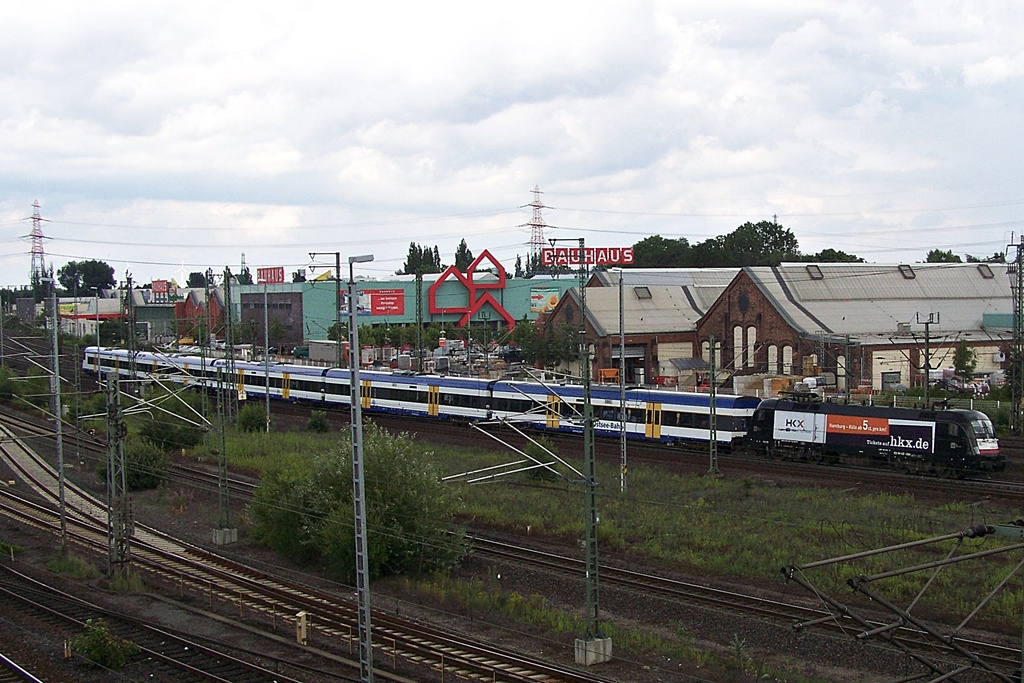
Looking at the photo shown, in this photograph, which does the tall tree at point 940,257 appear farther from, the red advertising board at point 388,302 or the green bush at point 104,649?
the green bush at point 104,649

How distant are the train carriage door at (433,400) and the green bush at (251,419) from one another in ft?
31.5

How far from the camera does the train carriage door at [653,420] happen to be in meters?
42.9

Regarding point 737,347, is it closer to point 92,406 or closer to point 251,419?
point 251,419

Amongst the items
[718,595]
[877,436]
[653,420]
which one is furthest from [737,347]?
[718,595]

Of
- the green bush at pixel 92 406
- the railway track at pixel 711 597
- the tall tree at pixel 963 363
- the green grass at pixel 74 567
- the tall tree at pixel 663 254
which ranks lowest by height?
the green grass at pixel 74 567

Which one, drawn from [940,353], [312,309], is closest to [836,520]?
[940,353]

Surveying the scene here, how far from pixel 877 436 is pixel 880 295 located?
39.0m

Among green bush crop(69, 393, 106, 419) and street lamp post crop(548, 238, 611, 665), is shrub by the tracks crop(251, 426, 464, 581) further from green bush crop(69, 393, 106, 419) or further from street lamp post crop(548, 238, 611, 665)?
green bush crop(69, 393, 106, 419)

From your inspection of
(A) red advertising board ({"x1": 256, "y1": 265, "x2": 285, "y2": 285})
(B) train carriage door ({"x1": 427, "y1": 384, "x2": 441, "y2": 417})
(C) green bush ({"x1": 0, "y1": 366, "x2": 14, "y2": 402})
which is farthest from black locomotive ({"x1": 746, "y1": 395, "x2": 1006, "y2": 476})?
(A) red advertising board ({"x1": 256, "y1": 265, "x2": 285, "y2": 285})

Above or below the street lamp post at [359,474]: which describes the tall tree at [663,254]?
above

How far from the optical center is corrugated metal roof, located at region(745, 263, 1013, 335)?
65.3 m

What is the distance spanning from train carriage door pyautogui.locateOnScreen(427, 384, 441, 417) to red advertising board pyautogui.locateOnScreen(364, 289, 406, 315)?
145 ft

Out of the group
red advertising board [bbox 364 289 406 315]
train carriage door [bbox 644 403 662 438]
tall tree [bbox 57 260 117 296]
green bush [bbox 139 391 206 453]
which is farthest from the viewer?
tall tree [bbox 57 260 117 296]

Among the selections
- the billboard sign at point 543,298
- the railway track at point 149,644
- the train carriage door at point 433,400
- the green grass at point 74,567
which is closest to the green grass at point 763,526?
the railway track at point 149,644
